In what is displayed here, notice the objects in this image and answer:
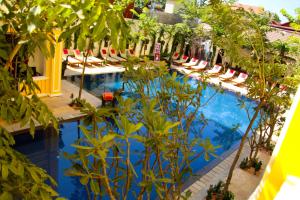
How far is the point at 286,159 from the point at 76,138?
983 cm

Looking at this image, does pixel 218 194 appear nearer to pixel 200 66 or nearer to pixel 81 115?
pixel 81 115

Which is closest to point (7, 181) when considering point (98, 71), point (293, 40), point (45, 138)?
point (293, 40)

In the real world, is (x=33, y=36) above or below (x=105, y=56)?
above

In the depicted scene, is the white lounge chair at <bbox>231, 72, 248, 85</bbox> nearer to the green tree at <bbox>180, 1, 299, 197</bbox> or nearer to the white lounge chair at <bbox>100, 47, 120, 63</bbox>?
the white lounge chair at <bbox>100, 47, 120, 63</bbox>

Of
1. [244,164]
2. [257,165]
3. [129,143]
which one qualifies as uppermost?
[129,143]

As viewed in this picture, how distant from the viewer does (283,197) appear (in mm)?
1894

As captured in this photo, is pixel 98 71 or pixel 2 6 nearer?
pixel 2 6

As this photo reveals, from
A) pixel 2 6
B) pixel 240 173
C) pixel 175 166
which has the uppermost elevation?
pixel 2 6

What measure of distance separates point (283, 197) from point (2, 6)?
7.73 feet

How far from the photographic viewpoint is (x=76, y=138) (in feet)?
35.8

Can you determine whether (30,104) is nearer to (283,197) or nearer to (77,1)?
(77,1)

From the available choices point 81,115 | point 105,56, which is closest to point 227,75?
point 105,56

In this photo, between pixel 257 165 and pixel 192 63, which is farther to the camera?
pixel 192 63

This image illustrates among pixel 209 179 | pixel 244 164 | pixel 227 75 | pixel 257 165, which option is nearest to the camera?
pixel 209 179
